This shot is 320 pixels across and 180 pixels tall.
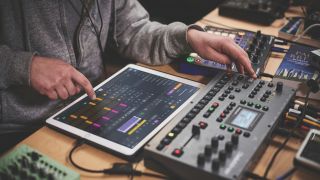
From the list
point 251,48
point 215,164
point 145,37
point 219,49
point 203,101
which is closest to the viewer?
point 215,164

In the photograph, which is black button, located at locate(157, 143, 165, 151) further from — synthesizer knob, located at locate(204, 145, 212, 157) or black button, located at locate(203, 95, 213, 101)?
black button, located at locate(203, 95, 213, 101)

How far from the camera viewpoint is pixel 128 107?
96cm

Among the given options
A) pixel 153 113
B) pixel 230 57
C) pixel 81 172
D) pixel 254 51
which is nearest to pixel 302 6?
pixel 254 51

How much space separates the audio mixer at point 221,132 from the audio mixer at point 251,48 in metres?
0.16

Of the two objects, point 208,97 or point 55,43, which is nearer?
point 208,97

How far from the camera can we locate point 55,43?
3.70 ft

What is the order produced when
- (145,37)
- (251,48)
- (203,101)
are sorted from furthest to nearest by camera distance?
(145,37)
(251,48)
(203,101)

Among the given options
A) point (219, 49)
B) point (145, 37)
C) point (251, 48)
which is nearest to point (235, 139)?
point (219, 49)

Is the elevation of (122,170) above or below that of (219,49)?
below

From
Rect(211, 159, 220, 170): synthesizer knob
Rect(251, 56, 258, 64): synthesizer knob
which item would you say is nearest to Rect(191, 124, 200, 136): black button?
Rect(211, 159, 220, 170): synthesizer knob

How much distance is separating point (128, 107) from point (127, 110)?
0.6 inches

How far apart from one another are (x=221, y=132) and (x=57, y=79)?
43 cm

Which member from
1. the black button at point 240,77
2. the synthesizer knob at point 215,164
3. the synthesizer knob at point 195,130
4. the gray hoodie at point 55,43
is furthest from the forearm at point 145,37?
the synthesizer knob at point 215,164

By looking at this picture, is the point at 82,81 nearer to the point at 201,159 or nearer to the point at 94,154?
the point at 94,154
